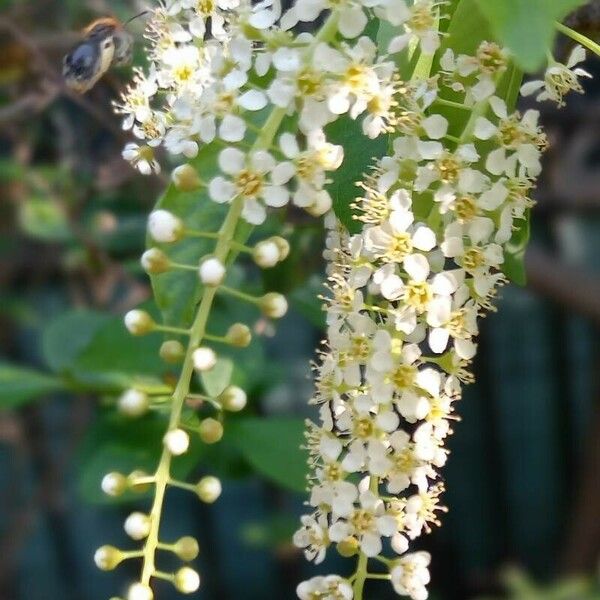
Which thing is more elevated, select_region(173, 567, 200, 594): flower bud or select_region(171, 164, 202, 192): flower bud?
select_region(171, 164, 202, 192): flower bud

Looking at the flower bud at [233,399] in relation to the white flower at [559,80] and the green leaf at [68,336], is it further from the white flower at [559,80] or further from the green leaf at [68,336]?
the green leaf at [68,336]

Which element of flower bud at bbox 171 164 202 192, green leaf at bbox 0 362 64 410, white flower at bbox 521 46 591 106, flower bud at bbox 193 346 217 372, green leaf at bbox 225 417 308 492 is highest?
white flower at bbox 521 46 591 106

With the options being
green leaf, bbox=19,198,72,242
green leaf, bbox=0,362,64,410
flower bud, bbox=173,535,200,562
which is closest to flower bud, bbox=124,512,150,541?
flower bud, bbox=173,535,200,562

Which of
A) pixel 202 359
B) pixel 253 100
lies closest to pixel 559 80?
pixel 253 100

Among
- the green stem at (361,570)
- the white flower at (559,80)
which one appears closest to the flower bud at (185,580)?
the green stem at (361,570)

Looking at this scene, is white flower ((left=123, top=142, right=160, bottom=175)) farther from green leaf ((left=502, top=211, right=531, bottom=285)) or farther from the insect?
green leaf ((left=502, top=211, right=531, bottom=285))

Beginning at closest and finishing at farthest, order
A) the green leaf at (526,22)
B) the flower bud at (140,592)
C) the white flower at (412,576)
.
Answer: the green leaf at (526,22) → the flower bud at (140,592) → the white flower at (412,576)
